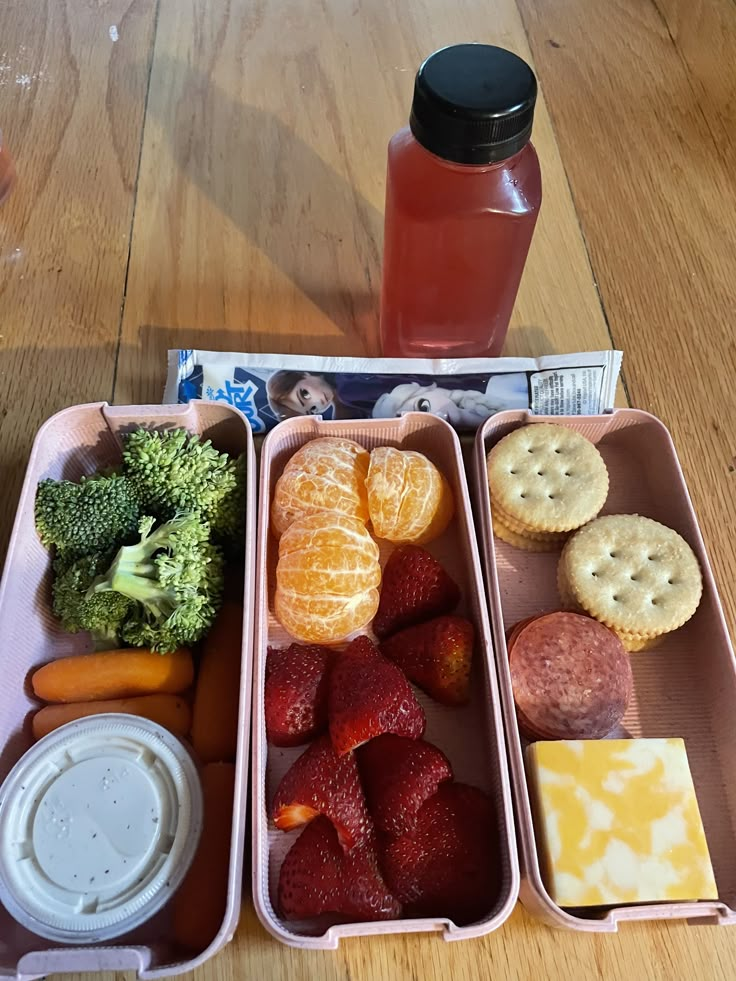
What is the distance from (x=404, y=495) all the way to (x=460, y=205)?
0.34 m

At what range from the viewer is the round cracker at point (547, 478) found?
3.02ft

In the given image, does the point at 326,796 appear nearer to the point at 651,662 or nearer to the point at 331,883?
the point at 331,883

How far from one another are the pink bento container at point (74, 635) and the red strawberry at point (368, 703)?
0.10 metres

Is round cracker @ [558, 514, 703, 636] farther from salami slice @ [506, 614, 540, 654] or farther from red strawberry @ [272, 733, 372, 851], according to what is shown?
red strawberry @ [272, 733, 372, 851]

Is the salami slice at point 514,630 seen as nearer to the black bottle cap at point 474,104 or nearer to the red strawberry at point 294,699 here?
the red strawberry at point 294,699

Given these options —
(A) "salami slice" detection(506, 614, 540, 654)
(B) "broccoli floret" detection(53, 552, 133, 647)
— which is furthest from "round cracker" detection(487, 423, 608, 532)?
(B) "broccoli floret" detection(53, 552, 133, 647)

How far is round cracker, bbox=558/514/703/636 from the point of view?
867 mm

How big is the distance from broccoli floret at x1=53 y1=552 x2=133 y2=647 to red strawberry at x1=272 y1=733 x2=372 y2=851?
0.27 meters

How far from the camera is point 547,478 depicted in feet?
3.08

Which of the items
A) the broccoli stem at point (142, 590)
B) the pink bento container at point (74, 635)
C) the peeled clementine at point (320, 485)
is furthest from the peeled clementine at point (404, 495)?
the broccoli stem at point (142, 590)

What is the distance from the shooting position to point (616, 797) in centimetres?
75

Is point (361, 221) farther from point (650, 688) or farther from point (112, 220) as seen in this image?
point (650, 688)

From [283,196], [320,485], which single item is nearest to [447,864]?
[320,485]

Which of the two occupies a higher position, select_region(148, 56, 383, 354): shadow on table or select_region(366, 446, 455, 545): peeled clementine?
select_region(148, 56, 383, 354): shadow on table
